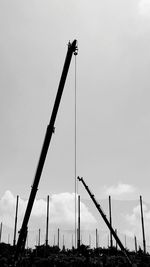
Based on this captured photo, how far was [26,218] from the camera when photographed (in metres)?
15.5

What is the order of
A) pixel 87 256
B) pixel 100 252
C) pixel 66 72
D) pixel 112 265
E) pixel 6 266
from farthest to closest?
pixel 100 252
pixel 87 256
pixel 112 265
pixel 6 266
pixel 66 72

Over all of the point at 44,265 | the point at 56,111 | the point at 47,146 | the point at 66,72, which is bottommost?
the point at 44,265

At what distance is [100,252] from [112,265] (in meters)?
7.54

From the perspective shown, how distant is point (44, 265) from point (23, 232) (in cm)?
1483

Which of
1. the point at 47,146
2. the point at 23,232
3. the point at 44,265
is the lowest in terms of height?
the point at 44,265

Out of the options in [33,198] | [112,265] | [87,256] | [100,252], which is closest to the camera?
[33,198]

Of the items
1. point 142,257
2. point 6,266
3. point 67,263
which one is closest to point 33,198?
point 6,266

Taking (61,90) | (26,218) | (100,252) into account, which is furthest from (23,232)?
(100,252)

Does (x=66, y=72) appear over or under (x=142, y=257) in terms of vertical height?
over

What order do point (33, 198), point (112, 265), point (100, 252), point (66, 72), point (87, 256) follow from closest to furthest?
point (66, 72) → point (33, 198) → point (112, 265) → point (87, 256) → point (100, 252)

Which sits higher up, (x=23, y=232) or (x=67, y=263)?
(x=23, y=232)

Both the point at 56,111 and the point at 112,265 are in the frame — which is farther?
the point at 112,265

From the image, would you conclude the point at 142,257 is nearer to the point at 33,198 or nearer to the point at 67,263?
the point at 67,263

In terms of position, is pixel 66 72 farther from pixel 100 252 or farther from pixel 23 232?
pixel 100 252
